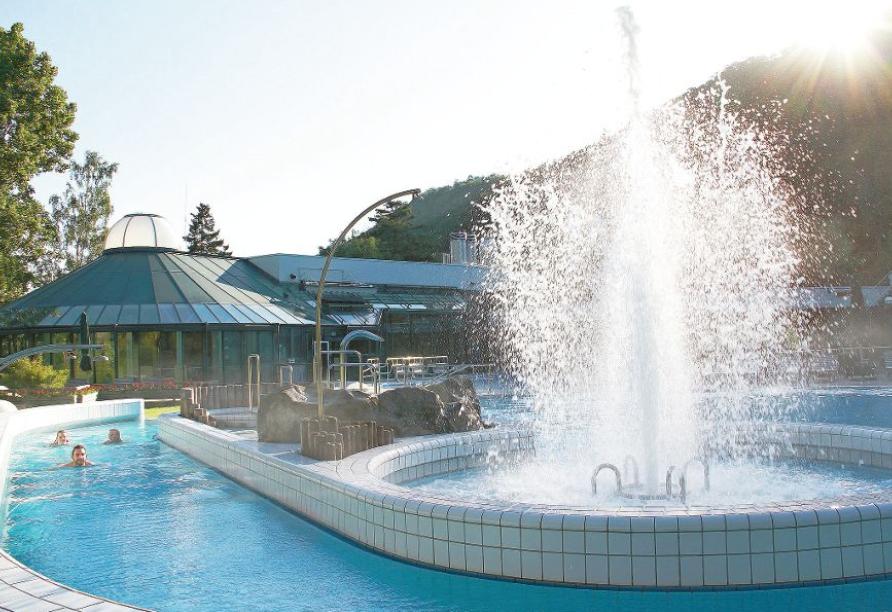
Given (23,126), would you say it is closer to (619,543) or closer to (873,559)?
(619,543)

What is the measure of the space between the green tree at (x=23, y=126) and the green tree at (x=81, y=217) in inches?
839

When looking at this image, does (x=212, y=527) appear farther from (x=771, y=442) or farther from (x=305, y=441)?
(x=771, y=442)

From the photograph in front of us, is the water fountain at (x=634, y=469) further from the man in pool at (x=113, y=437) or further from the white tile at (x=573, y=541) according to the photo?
the man in pool at (x=113, y=437)

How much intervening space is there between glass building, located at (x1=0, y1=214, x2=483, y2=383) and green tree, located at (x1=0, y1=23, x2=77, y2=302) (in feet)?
9.07

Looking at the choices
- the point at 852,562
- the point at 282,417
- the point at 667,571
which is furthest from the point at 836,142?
the point at 667,571

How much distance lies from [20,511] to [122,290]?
63.8 ft

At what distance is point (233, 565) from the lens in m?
6.80

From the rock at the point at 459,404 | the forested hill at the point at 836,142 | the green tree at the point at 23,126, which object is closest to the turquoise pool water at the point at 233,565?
the rock at the point at 459,404

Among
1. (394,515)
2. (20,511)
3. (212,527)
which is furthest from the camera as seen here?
(20,511)

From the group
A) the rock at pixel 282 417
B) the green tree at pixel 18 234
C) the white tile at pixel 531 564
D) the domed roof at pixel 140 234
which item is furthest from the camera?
the domed roof at pixel 140 234

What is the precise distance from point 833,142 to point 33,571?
4261 cm

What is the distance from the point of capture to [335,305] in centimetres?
3222

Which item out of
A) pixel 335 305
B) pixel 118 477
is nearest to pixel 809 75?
pixel 335 305

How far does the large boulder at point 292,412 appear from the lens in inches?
448
